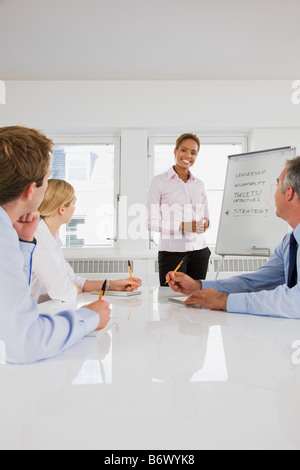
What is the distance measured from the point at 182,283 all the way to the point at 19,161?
3.44 ft

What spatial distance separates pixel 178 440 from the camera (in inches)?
20.8

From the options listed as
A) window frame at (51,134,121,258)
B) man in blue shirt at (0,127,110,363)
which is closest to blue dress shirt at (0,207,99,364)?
man in blue shirt at (0,127,110,363)

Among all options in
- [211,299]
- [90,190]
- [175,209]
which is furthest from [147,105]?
[211,299]

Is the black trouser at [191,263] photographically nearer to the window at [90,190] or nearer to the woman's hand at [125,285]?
the woman's hand at [125,285]

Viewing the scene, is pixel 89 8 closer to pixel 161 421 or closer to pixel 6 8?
pixel 6 8

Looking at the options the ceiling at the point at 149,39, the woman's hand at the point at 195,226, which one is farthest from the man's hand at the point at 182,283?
the ceiling at the point at 149,39

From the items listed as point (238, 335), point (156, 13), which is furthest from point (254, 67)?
point (238, 335)

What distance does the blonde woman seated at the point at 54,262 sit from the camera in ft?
5.37

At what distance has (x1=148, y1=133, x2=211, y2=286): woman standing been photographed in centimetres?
287

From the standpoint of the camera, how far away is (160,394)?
2.24 ft

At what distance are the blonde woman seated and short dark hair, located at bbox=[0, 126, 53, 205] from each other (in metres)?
0.71

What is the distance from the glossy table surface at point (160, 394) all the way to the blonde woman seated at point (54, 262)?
1.89ft

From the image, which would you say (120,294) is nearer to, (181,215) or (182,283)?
(182,283)
